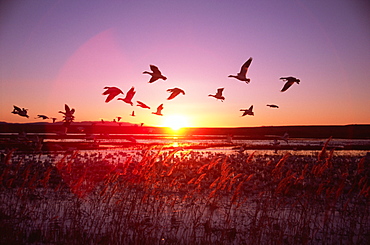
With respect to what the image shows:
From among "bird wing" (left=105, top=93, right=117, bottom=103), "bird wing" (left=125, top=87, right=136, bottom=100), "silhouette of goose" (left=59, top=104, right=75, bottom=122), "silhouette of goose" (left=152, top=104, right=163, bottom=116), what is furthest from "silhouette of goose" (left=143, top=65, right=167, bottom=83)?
"silhouette of goose" (left=59, top=104, right=75, bottom=122)

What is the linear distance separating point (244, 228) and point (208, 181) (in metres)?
5.10

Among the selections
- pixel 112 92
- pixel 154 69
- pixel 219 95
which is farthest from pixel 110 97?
pixel 219 95

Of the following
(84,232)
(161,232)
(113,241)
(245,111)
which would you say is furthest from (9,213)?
(245,111)

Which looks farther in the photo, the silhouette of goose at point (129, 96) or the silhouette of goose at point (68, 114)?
the silhouette of goose at point (68, 114)

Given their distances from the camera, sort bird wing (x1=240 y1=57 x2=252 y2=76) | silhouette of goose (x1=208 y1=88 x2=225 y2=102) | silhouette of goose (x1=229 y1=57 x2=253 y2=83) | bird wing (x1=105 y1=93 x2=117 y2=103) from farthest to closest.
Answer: silhouette of goose (x1=208 y1=88 x2=225 y2=102)
bird wing (x1=240 y1=57 x2=252 y2=76)
silhouette of goose (x1=229 y1=57 x2=253 y2=83)
bird wing (x1=105 y1=93 x2=117 y2=103)

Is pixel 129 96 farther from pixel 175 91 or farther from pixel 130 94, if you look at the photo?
pixel 175 91

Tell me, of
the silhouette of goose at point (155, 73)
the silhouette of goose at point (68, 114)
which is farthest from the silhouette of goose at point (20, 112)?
the silhouette of goose at point (155, 73)

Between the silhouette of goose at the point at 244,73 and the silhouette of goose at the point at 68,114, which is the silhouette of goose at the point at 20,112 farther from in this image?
the silhouette of goose at the point at 244,73

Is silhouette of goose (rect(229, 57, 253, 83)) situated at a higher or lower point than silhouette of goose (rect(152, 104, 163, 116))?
higher

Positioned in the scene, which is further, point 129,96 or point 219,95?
point 219,95

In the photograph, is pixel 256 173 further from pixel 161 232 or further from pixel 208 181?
pixel 161 232

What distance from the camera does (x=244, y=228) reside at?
8.14 metres

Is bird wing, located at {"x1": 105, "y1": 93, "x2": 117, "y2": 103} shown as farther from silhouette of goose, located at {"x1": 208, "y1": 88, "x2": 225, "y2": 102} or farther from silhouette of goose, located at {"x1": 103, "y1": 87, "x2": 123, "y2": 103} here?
silhouette of goose, located at {"x1": 208, "y1": 88, "x2": 225, "y2": 102}

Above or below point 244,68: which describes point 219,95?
below
